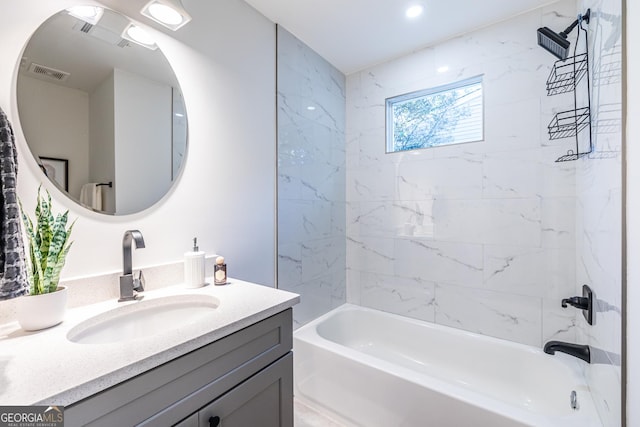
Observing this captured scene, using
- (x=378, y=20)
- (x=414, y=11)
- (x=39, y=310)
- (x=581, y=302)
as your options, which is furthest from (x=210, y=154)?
(x=581, y=302)

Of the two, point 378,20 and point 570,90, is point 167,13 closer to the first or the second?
point 378,20

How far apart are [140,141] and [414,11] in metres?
1.89

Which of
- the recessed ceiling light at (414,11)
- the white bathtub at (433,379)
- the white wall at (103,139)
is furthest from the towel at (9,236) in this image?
the recessed ceiling light at (414,11)

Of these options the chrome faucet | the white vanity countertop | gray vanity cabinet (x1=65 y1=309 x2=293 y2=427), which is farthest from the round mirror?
gray vanity cabinet (x1=65 y1=309 x2=293 y2=427)

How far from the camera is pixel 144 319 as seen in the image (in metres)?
1.11

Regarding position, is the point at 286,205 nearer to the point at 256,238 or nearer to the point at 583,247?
the point at 256,238

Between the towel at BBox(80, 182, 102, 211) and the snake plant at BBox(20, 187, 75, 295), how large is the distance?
0.18 m

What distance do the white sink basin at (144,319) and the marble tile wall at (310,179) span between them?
83 cm

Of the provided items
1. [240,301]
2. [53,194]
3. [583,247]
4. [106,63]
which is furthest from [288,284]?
[583,247]

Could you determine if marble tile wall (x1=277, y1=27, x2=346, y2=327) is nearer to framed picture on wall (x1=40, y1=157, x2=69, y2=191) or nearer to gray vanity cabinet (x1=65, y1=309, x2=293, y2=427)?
gray vanity cabinet (x1=65, y1=309, x2=293, y2=427)

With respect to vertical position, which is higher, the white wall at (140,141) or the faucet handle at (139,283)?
the white wall at (140,141)

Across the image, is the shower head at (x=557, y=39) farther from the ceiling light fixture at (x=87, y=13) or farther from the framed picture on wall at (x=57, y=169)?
the framed picture on wall at (x=57, y=169)

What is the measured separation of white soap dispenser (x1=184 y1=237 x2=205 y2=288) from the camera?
4.23ft

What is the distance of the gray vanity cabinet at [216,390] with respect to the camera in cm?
64
